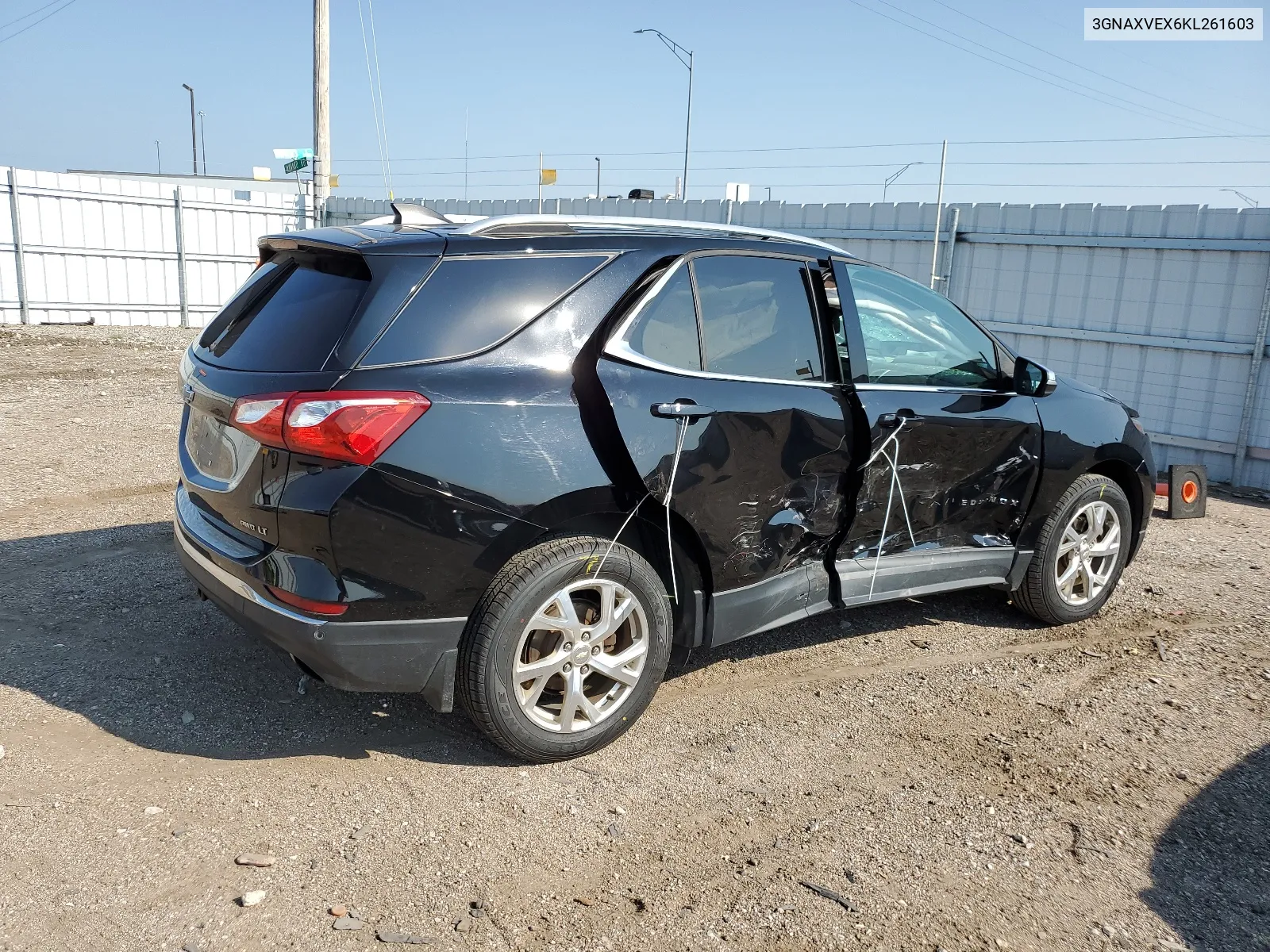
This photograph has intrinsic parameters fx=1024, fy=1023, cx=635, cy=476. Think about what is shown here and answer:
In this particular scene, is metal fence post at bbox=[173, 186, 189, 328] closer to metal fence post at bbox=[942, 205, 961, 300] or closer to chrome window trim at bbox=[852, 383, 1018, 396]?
metal fence post at bbox=[942, 205, 961, 300]

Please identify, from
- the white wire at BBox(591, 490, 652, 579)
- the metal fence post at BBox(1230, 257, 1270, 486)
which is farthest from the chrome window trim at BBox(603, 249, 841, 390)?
the metal fence post at BBox(1230, 257, 1270, 486)

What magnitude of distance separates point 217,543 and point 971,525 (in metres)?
3.34

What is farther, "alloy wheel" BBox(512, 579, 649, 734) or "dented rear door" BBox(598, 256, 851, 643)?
"dented rear door" BBox(598, 256, 851, 643)

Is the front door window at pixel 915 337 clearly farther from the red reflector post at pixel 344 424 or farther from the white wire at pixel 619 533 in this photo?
the red reflector post at pixel 344 424

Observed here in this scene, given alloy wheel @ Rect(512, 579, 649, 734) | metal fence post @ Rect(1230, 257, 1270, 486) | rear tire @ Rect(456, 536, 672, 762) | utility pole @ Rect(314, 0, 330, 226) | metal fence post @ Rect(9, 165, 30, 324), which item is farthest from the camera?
metal fence post @ Rect(9, 165, 30, 324)

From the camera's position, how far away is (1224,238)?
916 cm

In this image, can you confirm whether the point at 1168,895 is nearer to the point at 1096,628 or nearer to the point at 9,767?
the point at 1096,628

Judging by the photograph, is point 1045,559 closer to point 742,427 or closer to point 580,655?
point 742,427

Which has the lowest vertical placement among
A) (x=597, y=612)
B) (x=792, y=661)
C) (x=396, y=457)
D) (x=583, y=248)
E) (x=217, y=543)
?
(x=792, y=661)

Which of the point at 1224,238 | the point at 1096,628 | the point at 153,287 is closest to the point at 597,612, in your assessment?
the point at 1096,628

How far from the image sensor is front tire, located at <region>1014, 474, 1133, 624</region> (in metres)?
5.20

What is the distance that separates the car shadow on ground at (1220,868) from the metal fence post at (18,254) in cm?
1770

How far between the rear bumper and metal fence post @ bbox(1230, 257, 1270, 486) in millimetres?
8401

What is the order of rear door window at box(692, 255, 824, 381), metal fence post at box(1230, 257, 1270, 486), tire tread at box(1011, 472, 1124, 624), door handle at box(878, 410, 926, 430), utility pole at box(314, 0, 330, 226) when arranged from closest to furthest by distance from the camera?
rear door window at box(692, 255, 824, 381)
door handle at box(878, 410, 926, 430)
tire tread at box(1011, 472, 1124, 624)
metal fence post at box(1230, 257, 1270, 486)
utility pole at box(314, 0, 330, 226)
